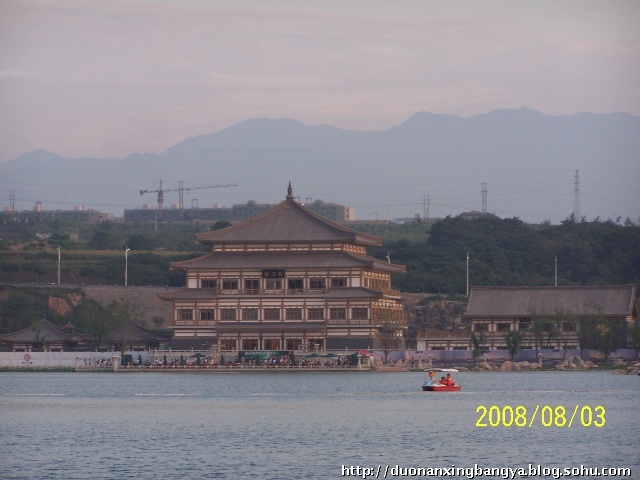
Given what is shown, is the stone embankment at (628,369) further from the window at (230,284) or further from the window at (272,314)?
the window at (230,284)

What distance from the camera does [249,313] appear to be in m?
107

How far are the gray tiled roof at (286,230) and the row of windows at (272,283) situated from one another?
10.0 ft

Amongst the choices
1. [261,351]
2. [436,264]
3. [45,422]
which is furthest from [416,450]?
[436,264]

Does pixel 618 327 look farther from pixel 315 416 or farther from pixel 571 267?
pixel 315 416

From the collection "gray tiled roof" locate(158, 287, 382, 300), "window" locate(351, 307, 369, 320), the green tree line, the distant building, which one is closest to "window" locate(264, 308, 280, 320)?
"gray tiled roof" locate(158, 287, 382, 300)

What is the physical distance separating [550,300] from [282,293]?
76.1ft

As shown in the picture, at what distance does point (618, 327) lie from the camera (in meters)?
104

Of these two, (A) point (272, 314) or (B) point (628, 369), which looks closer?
(B) point (628, 369)

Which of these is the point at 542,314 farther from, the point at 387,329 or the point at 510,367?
the point at 387,329

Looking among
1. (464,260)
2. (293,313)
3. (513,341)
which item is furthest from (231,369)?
(464,260)

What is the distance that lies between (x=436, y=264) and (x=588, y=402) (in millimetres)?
74952

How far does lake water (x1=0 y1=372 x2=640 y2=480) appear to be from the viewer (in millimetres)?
42719

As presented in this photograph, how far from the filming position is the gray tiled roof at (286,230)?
4215 inches

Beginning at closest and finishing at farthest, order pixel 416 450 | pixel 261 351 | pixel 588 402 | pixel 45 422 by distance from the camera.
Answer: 1. pixel 416 450
2. pixel 45 422
3. pixel 588 402
4. pixel 261 351
